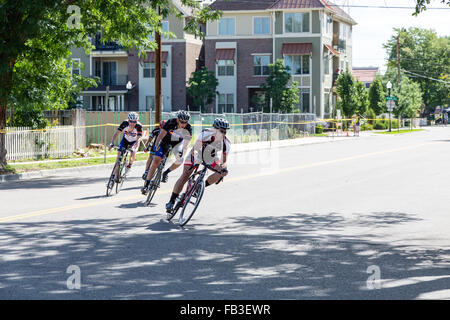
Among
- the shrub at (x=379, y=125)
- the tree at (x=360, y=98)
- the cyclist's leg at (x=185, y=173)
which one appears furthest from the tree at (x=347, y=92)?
the cyclist's leg at (x=185, y=173)

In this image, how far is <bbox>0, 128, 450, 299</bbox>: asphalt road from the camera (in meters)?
6.96

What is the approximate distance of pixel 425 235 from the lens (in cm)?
1045

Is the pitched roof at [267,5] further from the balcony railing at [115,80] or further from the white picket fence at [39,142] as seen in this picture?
the white picket fence at [39,142]

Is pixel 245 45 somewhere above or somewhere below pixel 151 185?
above

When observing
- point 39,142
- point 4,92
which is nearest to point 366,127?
point 39,142

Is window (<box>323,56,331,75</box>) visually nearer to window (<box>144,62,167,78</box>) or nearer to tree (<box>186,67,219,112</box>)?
tree (<box>186,67,219,112</box>)

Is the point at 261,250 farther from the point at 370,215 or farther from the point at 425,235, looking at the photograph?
the point at 370,215

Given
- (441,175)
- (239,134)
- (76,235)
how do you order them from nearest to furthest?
(76,235), (441,175), (239,134)

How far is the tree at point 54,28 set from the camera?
19344 millimetres

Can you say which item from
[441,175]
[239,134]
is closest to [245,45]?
[239,134]

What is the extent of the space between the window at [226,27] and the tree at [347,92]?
1033 cm

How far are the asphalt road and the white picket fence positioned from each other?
24.9ft

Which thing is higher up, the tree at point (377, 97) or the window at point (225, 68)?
the window at point (225, 68)
